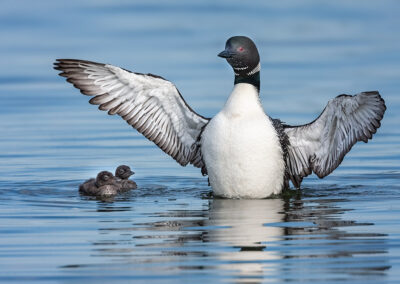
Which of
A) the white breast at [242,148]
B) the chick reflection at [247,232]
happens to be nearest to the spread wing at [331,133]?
the white breast at [242,148]

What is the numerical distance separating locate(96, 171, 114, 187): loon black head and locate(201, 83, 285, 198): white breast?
1.38m

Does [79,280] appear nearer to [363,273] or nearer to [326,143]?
[363,273]

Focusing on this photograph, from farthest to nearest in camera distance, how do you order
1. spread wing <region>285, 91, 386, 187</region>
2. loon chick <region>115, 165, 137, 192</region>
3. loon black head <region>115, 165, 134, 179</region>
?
loon black head <region>115, 165, 134, 179</region> < loon chick <region>115, 165, 137, 192</region> < spread wing <region>285, 91, 386, 187</region>

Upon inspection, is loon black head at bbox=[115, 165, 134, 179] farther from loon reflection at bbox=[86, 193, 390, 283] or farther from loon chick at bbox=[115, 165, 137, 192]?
loon reflection at bbox=[86, 193, 390, 283]

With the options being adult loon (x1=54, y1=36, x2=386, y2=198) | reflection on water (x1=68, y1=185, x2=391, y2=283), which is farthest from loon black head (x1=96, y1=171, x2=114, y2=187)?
reflection on water (x1=68, y1=185, x2=391, y2=283)

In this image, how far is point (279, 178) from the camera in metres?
14.0

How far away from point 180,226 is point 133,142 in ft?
23.0

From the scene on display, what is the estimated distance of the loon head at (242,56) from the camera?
1368cm

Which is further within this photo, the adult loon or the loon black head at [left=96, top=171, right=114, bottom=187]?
the loon black head at [left=96, top=171, right=114, bottom=187]

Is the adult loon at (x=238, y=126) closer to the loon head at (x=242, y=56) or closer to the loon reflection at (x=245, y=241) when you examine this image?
the loon head at (x=242, y=56)

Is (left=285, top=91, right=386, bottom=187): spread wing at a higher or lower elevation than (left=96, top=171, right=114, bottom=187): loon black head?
higher

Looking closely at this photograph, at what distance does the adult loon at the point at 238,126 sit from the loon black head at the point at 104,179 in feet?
2.17

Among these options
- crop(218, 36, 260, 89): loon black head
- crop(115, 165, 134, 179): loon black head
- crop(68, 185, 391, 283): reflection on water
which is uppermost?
crop(218, 36, 260, 89): loon black head

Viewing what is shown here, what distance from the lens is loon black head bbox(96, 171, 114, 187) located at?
567 inches
